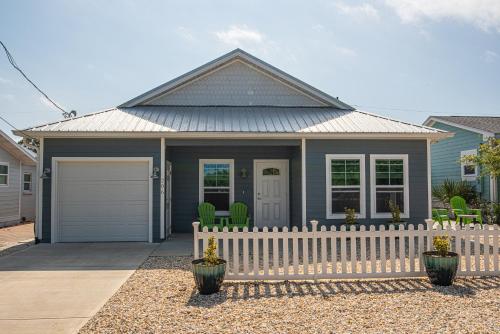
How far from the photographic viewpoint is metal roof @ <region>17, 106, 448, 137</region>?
9.20m

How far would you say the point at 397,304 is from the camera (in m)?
4.47

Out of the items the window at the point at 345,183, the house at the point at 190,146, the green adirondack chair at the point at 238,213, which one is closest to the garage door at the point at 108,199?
the house at the point at 190,146

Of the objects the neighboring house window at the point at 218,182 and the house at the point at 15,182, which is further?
the house at the point at 15,182

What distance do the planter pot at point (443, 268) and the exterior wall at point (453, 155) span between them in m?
10.4

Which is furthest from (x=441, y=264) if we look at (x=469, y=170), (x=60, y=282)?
(x=469, y=170)

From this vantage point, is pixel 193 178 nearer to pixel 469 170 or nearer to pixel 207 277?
pixel 207 277

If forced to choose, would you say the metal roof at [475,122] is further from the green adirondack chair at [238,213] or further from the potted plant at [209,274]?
the potted plant at [209,274]

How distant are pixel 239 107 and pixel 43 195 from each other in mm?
5765

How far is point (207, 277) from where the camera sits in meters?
4.88

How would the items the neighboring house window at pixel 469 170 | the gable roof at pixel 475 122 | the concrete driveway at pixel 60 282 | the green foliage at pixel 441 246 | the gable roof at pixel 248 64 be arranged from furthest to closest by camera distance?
1. the neighboring house window at pixel 469 170
2. the gable roof at pixel 475 122
3. the gable roof at pixel 248 64
4. the green foliage at pixel 441 246
5. the concrete driveway at pixel 60 282

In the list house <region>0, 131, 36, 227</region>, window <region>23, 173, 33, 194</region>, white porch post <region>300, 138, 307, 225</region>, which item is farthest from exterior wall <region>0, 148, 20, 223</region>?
white porch post <region>300, 138, 307, 225</region>

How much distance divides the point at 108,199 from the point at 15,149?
292 inches

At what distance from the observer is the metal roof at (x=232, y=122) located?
920 cm

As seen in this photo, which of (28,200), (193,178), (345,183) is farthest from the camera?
(28,200)
